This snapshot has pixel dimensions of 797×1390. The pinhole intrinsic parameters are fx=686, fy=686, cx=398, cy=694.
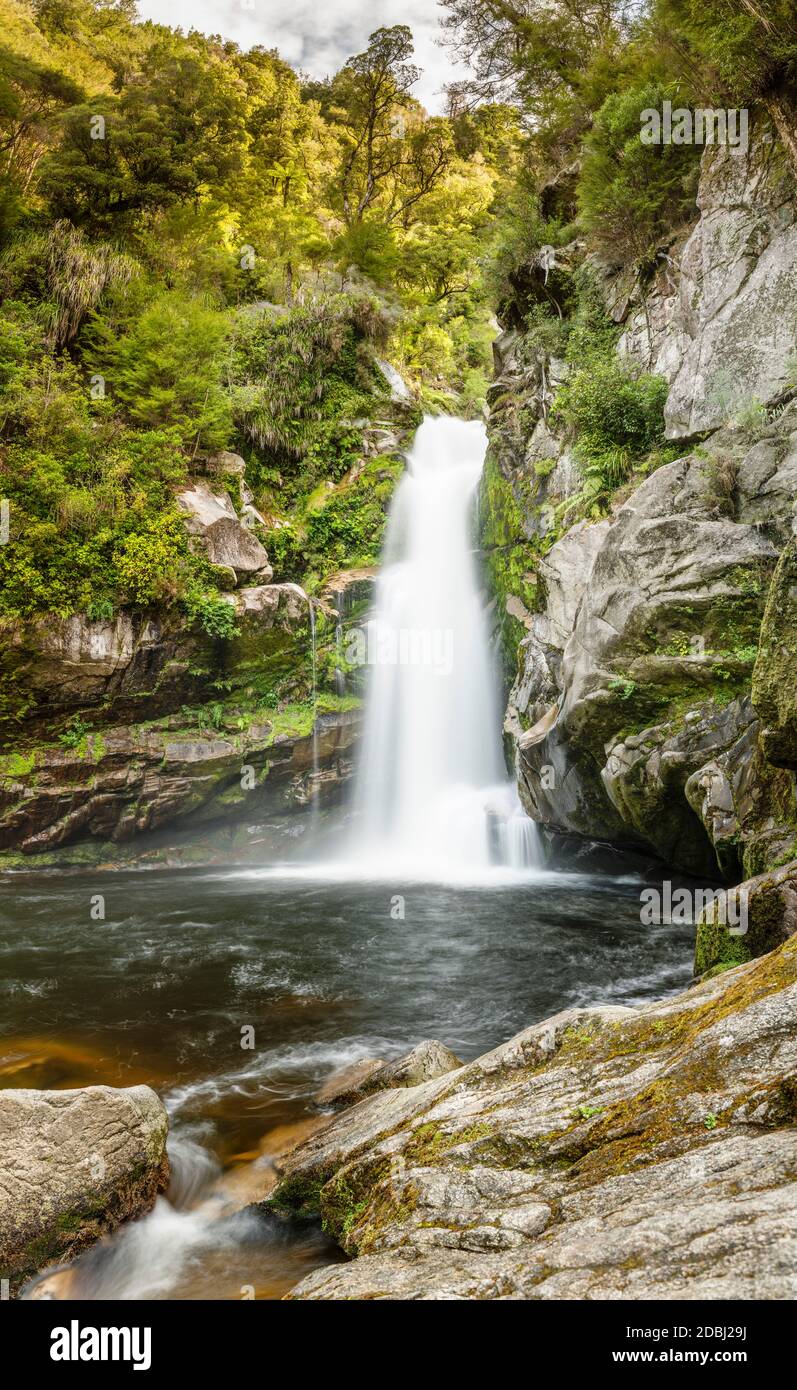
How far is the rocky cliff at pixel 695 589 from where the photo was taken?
27.5 ft

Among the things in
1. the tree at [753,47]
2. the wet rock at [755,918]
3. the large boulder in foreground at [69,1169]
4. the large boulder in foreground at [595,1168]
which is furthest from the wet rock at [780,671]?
the tree at [753,47]

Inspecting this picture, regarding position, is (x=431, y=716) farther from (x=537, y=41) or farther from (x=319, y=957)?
(x=537, y=41)

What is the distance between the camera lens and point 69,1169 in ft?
13.0

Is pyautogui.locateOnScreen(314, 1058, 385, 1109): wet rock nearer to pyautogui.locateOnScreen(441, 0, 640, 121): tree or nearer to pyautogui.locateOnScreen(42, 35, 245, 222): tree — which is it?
pyautogui.locateOnScreen(441, 0, 640, 121): tree

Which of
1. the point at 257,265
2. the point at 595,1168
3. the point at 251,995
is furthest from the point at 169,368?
the point at 595,1168

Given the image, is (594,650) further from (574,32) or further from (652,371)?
(574,32)

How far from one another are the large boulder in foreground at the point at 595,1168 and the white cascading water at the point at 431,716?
38.2 feet

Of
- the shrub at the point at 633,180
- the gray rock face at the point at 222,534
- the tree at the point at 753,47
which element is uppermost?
the shrub at the point at 633,180

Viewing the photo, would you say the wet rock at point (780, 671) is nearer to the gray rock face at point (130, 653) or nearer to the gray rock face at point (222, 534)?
the gray rock face at point (130, 653)

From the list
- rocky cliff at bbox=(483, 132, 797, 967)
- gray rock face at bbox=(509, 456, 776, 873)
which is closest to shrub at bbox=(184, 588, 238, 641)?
rocky cliff at bbox=(483, 132, 797, 967)

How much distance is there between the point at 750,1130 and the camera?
2.44 m
